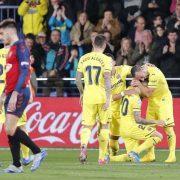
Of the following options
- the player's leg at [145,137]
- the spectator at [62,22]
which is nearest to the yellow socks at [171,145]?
the player's leg at [145,137]

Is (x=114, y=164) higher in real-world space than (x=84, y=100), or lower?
lower

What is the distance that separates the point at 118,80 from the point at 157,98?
854 mm

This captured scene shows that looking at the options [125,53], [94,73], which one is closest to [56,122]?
[125,53]

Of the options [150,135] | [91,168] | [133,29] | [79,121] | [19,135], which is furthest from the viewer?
[133,29]

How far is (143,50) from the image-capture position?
76.7 feet

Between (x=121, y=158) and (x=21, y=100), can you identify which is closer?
(x=21, y=100)

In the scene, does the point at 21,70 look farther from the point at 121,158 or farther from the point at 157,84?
the point at 157,84

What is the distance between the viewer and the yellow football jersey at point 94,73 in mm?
17219

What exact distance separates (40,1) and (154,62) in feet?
13.2

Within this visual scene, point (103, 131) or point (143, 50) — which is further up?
point (143, 50)

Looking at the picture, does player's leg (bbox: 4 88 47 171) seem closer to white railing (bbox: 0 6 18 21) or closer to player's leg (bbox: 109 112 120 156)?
player's leg (bbox: 109 112 120 156)

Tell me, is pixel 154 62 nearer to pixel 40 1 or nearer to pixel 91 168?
pixel 40 1

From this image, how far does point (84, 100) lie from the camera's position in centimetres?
1753

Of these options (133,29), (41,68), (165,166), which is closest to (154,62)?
(133,29)
